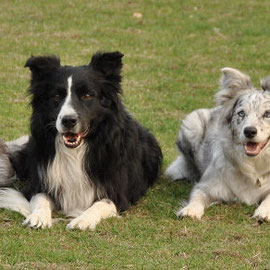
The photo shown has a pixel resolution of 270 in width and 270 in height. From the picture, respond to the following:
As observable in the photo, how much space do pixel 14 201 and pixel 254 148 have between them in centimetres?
260

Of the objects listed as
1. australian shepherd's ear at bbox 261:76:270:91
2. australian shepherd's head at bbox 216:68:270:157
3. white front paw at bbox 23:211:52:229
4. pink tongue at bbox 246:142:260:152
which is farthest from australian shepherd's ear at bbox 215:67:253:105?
white front paw at bbox 23:211:52:229

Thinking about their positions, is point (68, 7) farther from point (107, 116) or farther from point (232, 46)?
point (107, 116)

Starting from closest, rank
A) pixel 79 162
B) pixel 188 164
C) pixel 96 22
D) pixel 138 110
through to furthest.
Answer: pixel 79 162
pixel 188 164
pixel 138 110
pixel 96 22

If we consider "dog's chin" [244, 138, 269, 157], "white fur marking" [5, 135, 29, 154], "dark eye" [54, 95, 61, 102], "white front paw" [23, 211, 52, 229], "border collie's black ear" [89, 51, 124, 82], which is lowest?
"white front paw" [23, 211, 52, 229]

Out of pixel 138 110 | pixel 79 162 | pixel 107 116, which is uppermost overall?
pixel 107 116

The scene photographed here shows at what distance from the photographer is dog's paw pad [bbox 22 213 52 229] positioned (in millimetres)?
6270

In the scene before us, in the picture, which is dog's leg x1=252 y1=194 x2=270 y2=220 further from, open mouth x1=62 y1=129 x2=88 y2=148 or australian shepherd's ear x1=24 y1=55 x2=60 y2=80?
australian shepherd's ear x1=24 y1=55 x2=60 y2=80

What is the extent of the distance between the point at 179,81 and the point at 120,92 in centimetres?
726

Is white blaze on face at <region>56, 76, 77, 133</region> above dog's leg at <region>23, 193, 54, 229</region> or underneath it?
above

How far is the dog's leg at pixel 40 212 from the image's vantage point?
20.6ft

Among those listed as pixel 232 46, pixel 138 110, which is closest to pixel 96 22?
pixel 232 46

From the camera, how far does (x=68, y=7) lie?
1933 cm

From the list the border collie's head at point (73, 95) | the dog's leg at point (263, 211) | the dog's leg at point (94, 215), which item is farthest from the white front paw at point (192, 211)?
the border collie's head at point (73, 95)

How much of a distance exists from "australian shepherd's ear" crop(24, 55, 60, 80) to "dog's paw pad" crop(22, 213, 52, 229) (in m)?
1.43
